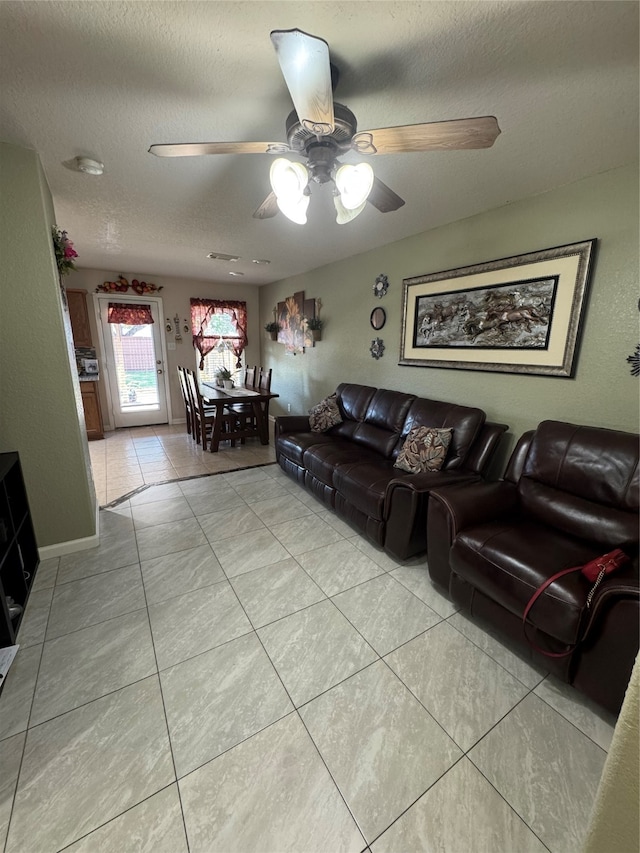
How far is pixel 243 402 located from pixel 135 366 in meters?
2.34

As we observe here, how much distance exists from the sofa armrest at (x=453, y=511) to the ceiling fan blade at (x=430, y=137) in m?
1.58

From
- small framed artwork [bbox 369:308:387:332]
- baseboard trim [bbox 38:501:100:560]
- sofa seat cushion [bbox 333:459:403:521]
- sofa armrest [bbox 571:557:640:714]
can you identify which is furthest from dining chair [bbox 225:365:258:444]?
sofa armrest [bbox 571:557:640:714]

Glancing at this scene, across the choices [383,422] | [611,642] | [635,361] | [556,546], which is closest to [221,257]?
[383,422]

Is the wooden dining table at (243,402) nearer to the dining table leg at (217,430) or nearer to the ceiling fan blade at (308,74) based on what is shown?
the dining table leg at (217,430)

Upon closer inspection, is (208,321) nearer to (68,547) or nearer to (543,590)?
(68,547)

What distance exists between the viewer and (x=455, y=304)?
282cm

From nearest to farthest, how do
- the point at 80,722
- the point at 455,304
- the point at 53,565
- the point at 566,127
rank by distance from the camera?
the point at 80,722
the point at 566,127
the point at 53,565
the point at 455,304

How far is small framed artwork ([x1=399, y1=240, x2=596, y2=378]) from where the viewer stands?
2.16m

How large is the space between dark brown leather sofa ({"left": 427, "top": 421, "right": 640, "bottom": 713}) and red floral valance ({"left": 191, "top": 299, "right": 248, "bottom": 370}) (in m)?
5.10

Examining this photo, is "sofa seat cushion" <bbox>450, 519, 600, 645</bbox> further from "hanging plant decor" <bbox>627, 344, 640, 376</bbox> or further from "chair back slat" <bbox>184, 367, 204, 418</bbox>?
"chair back slat" <bbox>184, 367, 204, 418</bbox>

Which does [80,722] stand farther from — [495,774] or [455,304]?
[455,304]

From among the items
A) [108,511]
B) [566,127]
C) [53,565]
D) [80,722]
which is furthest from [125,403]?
[566,127]

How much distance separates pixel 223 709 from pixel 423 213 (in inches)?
130

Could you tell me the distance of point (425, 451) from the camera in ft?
8.35
